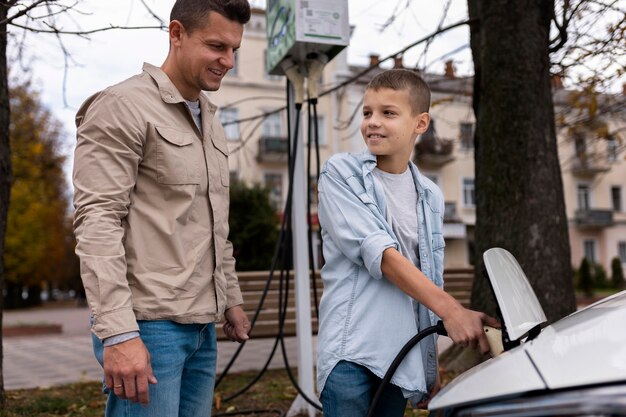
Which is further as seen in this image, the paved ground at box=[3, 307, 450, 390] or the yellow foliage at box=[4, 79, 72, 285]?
the yellow foliage at box=[4, 79, 72, 285]

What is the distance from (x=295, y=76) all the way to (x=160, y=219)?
2.22 meters

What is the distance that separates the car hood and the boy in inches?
10.3

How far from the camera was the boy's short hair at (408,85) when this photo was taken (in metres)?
1.93

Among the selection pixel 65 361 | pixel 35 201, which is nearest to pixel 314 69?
pixel 65 361

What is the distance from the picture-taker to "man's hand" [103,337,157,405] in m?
→ 1.60

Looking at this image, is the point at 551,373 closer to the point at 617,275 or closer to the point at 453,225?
the point at 453,225

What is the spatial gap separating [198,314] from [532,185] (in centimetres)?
332

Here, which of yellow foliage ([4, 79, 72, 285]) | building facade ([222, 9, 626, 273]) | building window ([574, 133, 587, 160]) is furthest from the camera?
building facade ([222, 9, 626, 273])

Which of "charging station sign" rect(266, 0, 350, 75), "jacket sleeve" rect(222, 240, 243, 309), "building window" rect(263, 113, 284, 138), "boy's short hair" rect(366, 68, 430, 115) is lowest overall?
"jacket sleeve" rect(222, 240, 243, 309)

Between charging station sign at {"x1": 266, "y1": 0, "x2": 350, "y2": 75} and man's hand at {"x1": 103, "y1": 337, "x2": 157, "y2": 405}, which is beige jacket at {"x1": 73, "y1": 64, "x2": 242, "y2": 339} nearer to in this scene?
man's hand at {"x1": 103, "y1": 337, "x2": 157, "y2": 405}

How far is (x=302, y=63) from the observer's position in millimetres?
3822

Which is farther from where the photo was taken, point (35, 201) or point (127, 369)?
point (35, 201)

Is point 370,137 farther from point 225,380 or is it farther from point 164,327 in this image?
point 225,380

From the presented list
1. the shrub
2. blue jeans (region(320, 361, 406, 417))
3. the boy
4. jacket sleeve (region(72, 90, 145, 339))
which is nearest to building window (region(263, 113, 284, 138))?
the shrub
